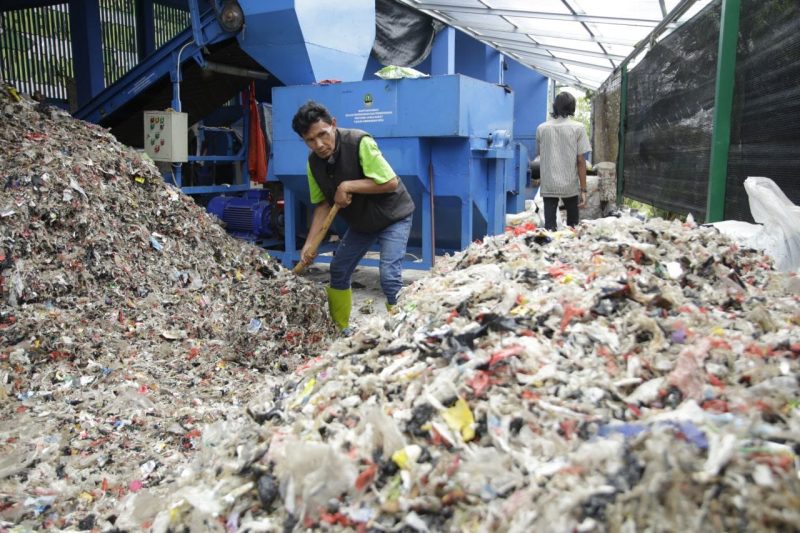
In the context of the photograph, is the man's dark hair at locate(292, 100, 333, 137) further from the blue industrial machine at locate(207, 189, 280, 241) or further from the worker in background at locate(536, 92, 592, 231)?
the blue industrial machine at locate(207, 189, 280, 241)

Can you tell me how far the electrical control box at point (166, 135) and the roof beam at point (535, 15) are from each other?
498 cm

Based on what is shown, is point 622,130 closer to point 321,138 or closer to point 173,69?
point 321,138

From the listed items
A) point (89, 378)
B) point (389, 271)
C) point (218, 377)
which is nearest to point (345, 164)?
point (389, 271)

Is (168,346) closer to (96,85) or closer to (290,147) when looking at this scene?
(290,147)

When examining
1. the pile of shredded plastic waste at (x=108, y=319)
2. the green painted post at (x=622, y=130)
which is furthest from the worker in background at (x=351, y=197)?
the green painted post at (x=622, y=130)

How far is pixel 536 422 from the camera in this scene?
60.9 inches

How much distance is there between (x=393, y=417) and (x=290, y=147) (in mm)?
4873

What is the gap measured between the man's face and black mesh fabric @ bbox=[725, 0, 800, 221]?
2496mm

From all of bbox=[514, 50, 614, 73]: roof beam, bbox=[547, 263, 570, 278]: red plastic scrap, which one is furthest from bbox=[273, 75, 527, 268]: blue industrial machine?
bbox=[514, 50, 614, 73]: roof beam

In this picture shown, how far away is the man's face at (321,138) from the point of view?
12.6ft

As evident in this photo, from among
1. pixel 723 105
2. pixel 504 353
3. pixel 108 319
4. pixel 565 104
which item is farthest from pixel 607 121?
pixel 504 353

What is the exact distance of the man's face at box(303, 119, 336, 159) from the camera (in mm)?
3854

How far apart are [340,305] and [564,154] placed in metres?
2.69

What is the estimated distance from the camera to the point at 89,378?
10.8ft
